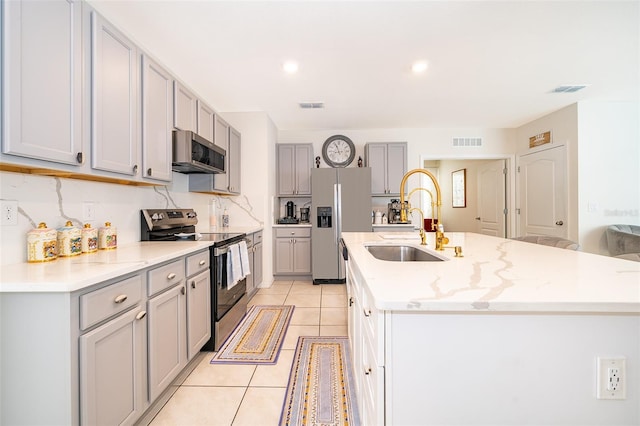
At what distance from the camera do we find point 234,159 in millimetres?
3697

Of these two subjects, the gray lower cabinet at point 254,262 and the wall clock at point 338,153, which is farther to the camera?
the wall clock at point 338,153

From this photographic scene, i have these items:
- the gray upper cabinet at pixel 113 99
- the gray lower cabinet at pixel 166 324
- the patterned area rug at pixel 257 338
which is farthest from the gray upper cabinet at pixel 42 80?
the patterned area rug at pixel 257 338

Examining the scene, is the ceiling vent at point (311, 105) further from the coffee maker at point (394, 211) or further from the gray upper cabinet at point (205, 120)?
the coffee maker at point (394, 211)

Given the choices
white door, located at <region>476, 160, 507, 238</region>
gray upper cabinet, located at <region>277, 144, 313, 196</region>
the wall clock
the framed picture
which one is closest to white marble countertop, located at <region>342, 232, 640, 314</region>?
gray upper cabinet, located at <region>277, 144, 313, 196</region>

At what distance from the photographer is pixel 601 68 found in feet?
9.21

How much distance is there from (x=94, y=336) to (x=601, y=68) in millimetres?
4530

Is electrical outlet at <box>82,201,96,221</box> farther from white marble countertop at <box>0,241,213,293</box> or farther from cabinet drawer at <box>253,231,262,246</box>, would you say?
cabinet drawer at <box>253,231,262,246</box>

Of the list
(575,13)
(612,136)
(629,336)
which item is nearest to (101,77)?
(629,336)

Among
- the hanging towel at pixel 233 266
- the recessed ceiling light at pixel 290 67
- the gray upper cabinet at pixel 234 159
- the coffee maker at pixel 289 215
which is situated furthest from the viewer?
the coffee maker at pixel 289 215

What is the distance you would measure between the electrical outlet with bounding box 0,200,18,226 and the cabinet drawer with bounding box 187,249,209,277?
849mm

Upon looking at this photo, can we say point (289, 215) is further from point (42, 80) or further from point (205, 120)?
point (42, 80)

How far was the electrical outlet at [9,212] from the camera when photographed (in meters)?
1.32

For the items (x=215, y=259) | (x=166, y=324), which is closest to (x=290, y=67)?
(x=215, y=259)

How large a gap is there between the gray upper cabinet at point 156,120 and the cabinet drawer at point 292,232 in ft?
7.60
